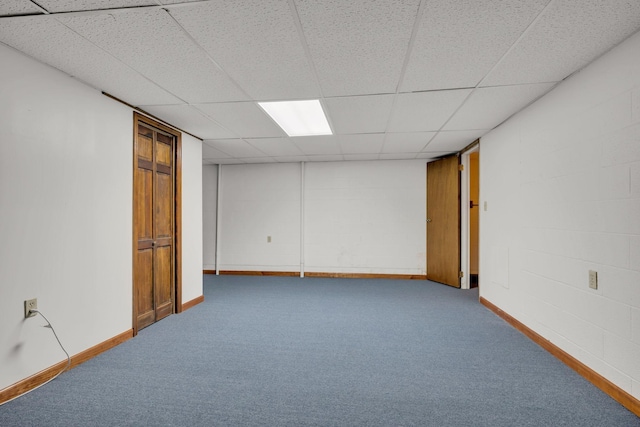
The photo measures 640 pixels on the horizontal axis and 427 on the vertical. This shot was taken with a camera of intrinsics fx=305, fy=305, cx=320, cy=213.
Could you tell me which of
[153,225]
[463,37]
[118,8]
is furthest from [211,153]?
[463,37]

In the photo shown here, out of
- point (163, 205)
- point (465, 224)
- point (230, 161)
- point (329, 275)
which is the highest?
point (230, 161)

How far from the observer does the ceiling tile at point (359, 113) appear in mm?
2768

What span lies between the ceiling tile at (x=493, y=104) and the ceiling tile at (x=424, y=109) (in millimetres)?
115

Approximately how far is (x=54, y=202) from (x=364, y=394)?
99.0 inches

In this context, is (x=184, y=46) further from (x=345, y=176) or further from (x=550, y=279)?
(x=345, y=176)

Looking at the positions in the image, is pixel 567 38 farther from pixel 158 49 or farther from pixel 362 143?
pixel 362 143

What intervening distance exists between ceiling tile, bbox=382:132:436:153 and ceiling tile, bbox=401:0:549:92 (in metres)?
1.55

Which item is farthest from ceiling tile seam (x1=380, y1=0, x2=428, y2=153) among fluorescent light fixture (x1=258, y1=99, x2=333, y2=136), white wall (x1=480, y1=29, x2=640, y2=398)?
white wall (x1=480, y1=29, x2=640, y2=398)

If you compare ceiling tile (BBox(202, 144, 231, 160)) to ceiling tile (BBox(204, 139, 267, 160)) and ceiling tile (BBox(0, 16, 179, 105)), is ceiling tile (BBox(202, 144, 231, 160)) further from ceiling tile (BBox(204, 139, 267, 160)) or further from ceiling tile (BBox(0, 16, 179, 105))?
ceiling tile (BBox(0, 16, 179, 105))

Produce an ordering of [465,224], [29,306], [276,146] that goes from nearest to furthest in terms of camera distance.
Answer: [29,306] < [276,146] < [465,224]

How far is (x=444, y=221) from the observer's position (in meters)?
5.17

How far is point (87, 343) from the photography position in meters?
2.43

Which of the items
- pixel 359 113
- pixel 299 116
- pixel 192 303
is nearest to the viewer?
pixel 359 113

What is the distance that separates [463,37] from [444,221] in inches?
149
